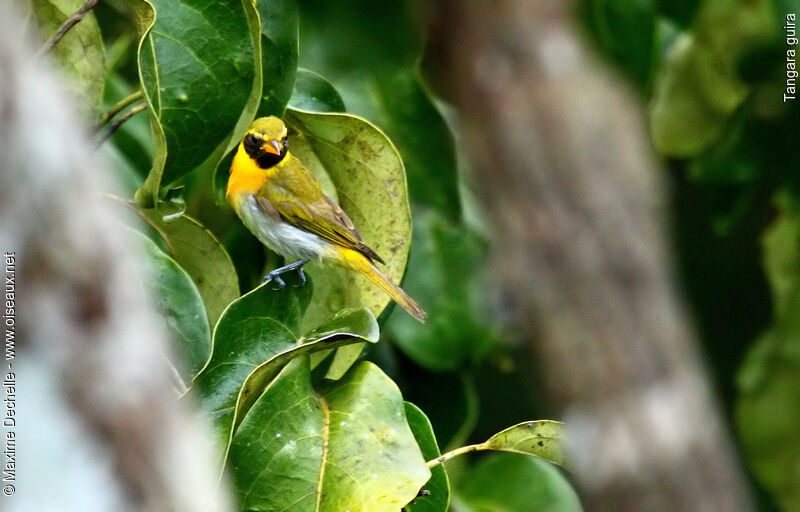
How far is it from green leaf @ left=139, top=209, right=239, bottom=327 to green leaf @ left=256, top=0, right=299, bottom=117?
20 centimetres

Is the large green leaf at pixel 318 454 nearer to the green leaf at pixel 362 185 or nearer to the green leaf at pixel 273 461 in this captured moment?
the green leaf at pixel 273 461

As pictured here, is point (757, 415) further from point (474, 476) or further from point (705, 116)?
point (474, 476)

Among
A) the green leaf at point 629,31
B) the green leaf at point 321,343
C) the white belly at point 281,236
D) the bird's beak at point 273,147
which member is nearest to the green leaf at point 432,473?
the green leaf at point 321,343

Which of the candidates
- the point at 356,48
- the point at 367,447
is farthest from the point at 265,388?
the point at 356,48

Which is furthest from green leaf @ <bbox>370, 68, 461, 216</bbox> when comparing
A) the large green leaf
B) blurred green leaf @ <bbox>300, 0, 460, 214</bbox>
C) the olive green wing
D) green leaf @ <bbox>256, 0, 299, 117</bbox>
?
the large green leaf

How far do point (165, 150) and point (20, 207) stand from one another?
2.62 feet

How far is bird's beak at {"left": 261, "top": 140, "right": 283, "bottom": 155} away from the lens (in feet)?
5.46

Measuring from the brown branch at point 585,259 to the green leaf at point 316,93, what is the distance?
12.5 inches

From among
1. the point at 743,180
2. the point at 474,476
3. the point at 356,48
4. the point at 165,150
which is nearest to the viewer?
the point at 356,48

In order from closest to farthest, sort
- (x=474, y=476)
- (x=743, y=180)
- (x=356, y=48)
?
(x=356, y=48) → (x=474, y=476) → (x=743, y=180)

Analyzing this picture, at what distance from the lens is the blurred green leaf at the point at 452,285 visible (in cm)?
193

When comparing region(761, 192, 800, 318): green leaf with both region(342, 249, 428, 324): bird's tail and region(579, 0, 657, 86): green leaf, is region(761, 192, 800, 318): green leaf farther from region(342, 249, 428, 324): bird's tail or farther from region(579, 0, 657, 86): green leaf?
region(342, 249, 428, 324): bird's tail

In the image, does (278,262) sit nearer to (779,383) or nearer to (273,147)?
(273,147)

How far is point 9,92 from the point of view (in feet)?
1.54
